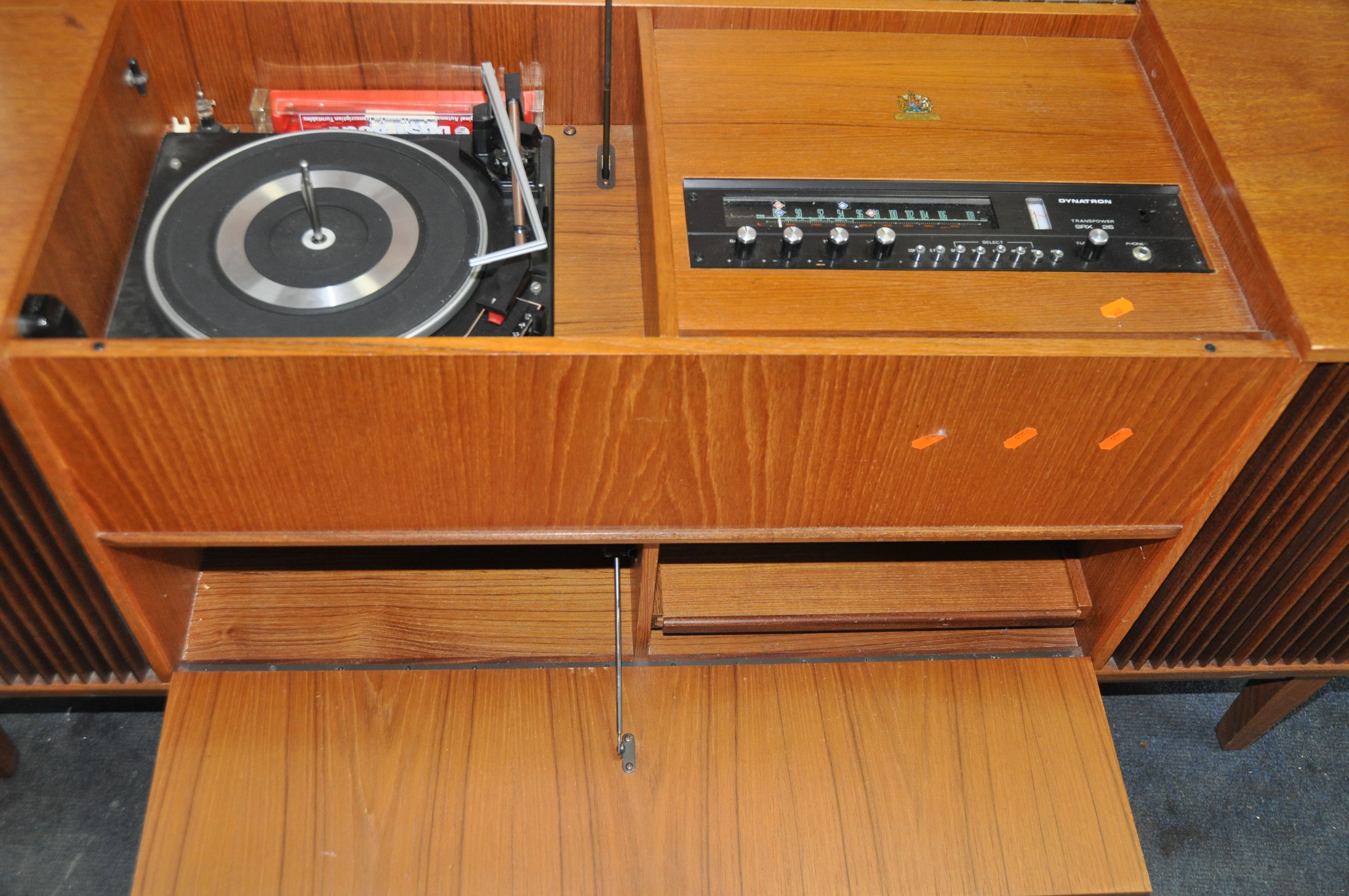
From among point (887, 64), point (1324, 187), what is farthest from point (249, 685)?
point (1324, 187)

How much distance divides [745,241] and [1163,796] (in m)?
1.25

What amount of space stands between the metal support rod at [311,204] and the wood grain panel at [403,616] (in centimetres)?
48

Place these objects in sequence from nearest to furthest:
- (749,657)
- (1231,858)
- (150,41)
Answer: (150,41), (749,657), (1231,858)

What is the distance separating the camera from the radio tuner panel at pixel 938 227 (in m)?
1.14

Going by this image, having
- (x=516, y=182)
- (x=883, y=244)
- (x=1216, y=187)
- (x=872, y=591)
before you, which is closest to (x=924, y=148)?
(x=883, y=244)

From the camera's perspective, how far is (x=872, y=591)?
1.45m

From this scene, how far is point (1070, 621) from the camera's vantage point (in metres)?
1.44

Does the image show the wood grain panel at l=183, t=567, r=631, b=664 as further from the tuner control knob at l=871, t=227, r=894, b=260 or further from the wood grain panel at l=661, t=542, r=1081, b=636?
the tuner control knob at l=871, t=227, r=894, b=260

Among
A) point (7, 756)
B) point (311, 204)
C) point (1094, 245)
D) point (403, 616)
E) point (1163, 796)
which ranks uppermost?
point (1094, 245)

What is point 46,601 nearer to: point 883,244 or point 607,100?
point 607,100

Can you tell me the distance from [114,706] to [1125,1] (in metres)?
1.75

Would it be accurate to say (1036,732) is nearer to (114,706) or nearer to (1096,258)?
(1096,258)

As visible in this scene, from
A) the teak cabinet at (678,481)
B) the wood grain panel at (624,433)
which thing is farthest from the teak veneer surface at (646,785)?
the wood grain panel at (624,433)

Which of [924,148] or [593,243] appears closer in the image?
[924,148]
